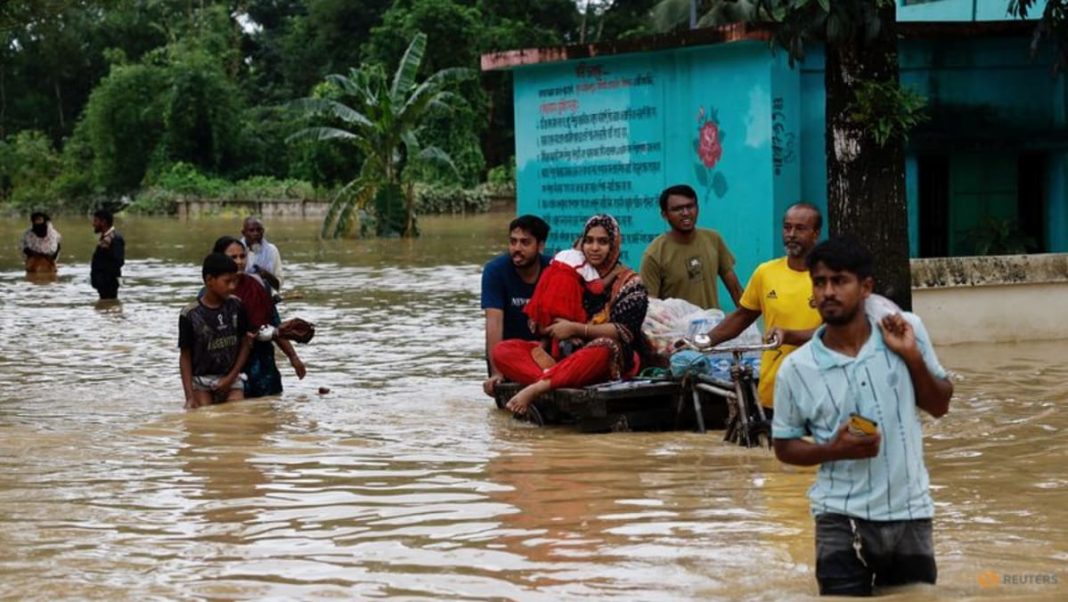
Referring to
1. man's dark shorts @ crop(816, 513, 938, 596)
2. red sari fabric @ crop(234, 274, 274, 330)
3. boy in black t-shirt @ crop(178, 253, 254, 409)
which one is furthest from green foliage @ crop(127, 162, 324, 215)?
man's dark shorts @ crop(816, 513, 938, 596)

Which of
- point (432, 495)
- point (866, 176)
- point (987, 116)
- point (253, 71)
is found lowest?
point (432, 495)

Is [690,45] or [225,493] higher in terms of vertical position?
[690,45]

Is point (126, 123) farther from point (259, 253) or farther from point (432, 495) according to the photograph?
point (432, 495)

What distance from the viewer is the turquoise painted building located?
15258 mm

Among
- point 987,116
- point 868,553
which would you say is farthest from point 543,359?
point 987,116

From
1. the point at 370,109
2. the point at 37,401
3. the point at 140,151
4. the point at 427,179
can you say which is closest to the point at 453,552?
the point at 37,401

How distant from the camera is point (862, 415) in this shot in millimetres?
5145

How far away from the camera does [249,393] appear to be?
38.5 feet

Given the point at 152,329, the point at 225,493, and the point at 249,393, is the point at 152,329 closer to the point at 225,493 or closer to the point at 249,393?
the point at 249,393

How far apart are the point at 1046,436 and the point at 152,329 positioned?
1113 centimetres

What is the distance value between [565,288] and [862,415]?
5.04m

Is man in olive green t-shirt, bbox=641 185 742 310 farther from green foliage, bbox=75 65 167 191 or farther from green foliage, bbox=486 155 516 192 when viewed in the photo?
green foliage, bbox=75 65 167 191

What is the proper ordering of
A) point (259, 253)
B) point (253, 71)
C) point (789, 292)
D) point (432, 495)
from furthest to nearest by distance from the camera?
1. point (253, 71)
2. point (259, 253)
3. point (432, 495)
4. point (789, 292)

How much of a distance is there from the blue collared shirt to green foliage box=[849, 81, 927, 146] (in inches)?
238
